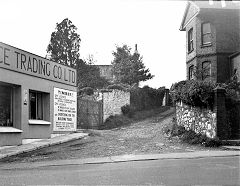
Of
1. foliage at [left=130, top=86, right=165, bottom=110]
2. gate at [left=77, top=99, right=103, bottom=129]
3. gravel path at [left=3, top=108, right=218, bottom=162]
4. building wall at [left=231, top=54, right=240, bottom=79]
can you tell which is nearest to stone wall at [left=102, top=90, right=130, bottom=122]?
gate at [left=77, top=99, right=103, bottom=129]

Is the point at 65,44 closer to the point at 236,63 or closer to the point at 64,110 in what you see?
the point at 236,63

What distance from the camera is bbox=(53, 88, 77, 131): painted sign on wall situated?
20.7 metres

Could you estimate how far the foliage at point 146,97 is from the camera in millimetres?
37500

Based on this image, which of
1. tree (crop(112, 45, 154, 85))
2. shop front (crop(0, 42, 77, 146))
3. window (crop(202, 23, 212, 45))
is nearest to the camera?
shop front (crop(0, 42, 77, 146))

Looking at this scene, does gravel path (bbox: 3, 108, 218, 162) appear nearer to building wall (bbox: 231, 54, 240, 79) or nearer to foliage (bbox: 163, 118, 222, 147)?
foliage (bbox: 163, 118, 222, 147)

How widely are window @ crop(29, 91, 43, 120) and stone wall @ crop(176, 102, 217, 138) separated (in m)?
7.67

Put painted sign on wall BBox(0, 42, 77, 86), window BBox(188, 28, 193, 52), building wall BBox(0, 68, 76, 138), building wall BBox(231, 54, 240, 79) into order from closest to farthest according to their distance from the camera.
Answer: painted sign on wall BBox(0, 42, 77, 86)
building wall BBox(0, 68, 76, 138)
building wall BBox(231, 54, 240, 79)
window BBox(188, 28, 193, 52)

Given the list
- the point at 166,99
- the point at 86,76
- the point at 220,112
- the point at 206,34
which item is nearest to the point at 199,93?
the point at 220,112

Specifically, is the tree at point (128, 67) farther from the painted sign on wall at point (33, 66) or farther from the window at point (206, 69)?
the painted sign on wall at point (33, 66)

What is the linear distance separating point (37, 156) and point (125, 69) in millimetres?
38148

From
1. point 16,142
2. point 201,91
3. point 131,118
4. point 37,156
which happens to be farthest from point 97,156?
point 131,118

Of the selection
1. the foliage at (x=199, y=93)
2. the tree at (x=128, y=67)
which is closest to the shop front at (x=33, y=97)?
the foliage at (x=199, y=93)

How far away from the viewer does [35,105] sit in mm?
19766

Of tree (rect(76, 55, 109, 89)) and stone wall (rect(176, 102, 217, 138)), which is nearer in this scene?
stone wall (rect(176, 102, 217, 138))
